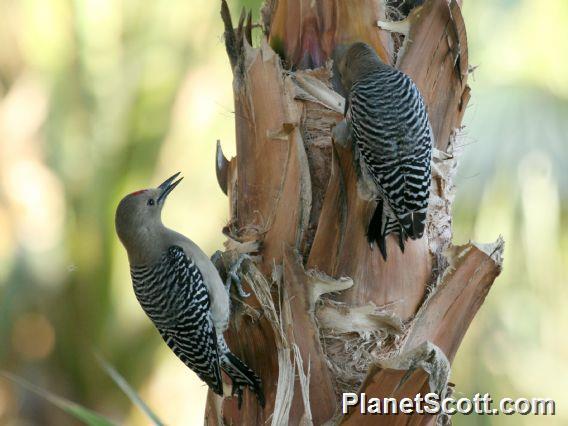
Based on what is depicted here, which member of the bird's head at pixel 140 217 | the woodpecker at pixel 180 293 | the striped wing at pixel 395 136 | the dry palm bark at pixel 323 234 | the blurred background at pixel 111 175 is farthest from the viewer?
the blurred background at pixel 111 175

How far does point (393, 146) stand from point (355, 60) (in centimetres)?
24

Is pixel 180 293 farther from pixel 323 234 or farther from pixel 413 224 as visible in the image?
pixel 413 224

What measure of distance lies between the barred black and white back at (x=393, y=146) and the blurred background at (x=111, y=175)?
182 cm

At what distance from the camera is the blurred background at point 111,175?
371 centimetres

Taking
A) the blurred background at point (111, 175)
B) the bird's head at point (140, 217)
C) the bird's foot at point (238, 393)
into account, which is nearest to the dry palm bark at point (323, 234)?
the bird's foot at point (238, 393)

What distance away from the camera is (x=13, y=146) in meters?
3.76

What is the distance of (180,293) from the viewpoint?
2.36 metres

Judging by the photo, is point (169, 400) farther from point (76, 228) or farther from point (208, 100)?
point (208, 100)

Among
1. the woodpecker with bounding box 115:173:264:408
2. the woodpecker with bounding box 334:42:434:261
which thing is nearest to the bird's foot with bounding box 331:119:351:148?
the woodpecker with bounding box 334:42:434:261

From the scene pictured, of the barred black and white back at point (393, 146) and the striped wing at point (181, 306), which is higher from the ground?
the barred black and white back at point (393, 146)

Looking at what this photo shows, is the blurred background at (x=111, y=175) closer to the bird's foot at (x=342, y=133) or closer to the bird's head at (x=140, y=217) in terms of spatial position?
the bird's head at (x=140, y=217)

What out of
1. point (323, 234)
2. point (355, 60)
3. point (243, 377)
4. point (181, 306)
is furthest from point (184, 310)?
point (355, 60)

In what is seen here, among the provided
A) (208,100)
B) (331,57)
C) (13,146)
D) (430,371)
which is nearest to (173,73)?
(208,100)

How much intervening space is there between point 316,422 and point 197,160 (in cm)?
212
